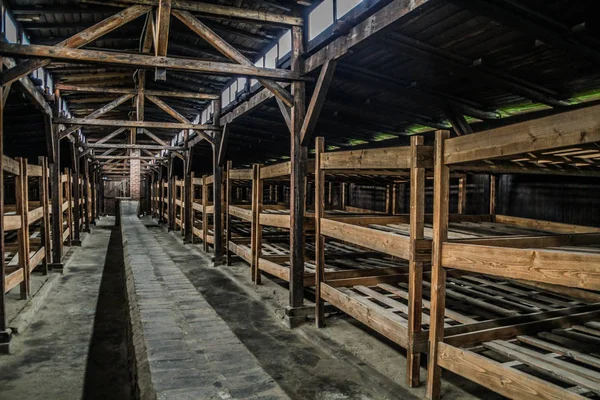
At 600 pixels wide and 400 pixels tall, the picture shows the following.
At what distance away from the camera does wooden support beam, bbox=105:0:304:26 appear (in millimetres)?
5641

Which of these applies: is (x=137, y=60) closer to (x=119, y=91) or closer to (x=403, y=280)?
(x=403, y=280)

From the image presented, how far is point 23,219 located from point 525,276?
703 cm

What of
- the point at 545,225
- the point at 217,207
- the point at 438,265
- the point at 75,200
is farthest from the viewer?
the point at 75,200

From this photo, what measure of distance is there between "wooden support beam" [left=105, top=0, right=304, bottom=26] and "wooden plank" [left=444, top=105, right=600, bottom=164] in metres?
3.74

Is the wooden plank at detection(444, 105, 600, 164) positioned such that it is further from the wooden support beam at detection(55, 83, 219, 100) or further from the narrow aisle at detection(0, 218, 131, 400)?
the wooden support beam at detection(55, 83, 219, 100)

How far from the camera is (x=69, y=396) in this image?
171 inches

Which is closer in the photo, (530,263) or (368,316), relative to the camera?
(530,263)

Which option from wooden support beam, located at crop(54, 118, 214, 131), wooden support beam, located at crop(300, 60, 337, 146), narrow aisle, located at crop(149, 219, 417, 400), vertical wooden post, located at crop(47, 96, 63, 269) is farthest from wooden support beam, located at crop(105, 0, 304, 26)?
vertical wooden post, located at crop(47, 96, 63, 269)

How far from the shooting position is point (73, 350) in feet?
18.0

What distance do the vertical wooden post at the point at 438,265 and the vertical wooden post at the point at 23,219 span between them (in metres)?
6.22

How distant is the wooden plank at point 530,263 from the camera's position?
2.40m

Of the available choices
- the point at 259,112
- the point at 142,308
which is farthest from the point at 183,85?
the point at 142,308

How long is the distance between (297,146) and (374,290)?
2.26 metres

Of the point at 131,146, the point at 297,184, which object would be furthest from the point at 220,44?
the point at 131,146
